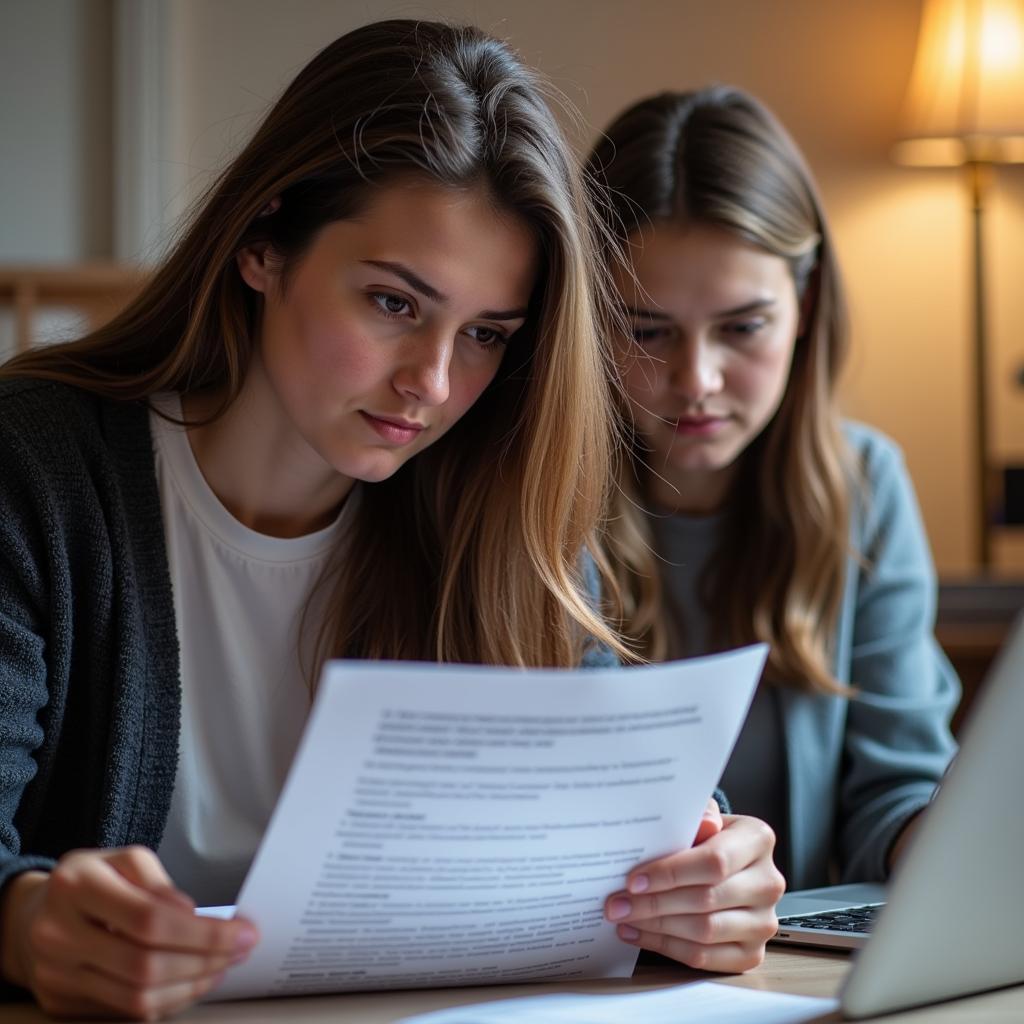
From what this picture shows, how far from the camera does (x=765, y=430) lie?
165 centimetres

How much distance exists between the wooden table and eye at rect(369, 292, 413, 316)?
0.51m

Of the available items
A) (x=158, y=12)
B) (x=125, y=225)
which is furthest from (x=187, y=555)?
(x=158, y=12)

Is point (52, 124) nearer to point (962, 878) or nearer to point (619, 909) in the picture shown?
point (619, 909)

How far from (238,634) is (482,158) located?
0.45m

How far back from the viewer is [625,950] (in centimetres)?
85

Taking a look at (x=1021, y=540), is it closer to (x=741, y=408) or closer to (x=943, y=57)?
(x=943, y=57)

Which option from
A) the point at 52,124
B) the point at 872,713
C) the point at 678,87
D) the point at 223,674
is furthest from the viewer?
the point at 678,87

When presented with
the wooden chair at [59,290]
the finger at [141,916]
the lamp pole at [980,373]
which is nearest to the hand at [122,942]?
the finger at [141,916]

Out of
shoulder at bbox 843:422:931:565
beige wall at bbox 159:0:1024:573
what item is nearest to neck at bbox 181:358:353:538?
shoulder at bbox 843:422:931:565

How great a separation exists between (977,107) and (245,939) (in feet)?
7.11

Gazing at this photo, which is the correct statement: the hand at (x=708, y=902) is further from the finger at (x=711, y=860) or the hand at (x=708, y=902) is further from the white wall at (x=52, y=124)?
the white wall at (x=52, y=124)

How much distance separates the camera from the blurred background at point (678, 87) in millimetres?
2557

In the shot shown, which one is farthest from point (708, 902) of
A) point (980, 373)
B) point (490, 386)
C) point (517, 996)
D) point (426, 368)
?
point (980, 373)

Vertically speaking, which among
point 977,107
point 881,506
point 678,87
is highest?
point 678,87
